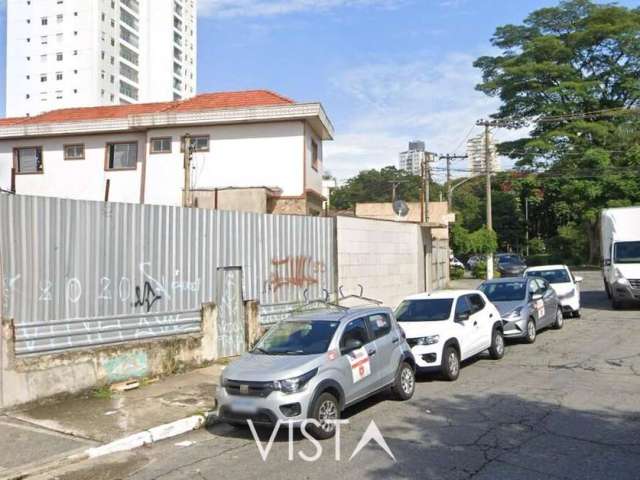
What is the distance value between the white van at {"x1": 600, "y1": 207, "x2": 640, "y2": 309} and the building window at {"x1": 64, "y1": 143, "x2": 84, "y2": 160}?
20045mm

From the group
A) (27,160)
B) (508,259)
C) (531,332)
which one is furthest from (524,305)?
(508,259)

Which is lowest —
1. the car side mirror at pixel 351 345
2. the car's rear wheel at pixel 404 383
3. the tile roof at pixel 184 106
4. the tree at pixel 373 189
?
the car's rear wheel at pixel 404 383

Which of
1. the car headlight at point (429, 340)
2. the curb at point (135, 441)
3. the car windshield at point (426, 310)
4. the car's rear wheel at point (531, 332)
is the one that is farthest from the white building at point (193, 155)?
the curb at point (135, 441)

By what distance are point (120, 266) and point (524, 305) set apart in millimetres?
9166

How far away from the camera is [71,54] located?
90.5 m

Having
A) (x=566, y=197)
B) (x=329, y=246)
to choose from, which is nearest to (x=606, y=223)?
(x=329, y=246)

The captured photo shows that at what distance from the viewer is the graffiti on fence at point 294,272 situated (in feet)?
46.8

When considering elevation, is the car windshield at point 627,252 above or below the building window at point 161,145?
below

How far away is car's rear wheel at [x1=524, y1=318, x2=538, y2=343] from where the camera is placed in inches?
569

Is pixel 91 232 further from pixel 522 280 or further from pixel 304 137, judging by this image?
pixel 304 137

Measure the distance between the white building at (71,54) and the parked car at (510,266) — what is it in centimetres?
6628

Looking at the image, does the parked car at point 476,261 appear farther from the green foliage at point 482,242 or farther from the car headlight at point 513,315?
the car headlight at point 513,315

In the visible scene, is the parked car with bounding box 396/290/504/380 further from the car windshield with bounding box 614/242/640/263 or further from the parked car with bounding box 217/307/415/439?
the car windshield with bounding box 614/242/640/263

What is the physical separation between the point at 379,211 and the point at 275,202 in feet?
65.6
